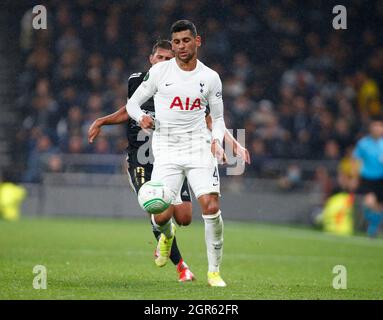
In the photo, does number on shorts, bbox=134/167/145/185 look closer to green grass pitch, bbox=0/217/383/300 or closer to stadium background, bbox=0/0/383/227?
green grass pitch, bbox=0/217/383/300

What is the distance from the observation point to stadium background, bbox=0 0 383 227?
64.4 feet

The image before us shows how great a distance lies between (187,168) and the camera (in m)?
8.74

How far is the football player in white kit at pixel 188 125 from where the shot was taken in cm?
852

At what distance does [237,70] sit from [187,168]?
44.2ft

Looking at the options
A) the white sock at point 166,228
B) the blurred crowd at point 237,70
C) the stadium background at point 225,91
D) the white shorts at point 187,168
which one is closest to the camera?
the white shorts at point 187,168

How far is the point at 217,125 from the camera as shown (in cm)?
868

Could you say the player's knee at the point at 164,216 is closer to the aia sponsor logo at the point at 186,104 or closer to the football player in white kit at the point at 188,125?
the football player in white kit at the point at 188,125

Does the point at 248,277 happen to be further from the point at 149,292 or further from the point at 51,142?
the point at 51,142

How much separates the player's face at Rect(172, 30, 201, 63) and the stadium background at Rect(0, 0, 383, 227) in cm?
1082

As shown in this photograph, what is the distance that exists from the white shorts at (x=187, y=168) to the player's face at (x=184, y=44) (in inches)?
31.7

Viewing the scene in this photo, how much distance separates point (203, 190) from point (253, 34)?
15.2 metres

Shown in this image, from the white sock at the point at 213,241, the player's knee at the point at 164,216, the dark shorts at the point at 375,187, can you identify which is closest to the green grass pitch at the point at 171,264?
the white sock at the point at 213,241

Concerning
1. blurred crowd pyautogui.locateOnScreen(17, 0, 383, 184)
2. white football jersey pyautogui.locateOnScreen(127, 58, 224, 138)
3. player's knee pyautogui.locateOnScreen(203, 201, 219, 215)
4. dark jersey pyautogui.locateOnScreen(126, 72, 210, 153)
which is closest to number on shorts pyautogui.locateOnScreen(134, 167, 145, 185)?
dark jersey pyautogui.locateOnScreen(126, 72, 210, 153)

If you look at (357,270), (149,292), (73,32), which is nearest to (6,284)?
(149,292)
